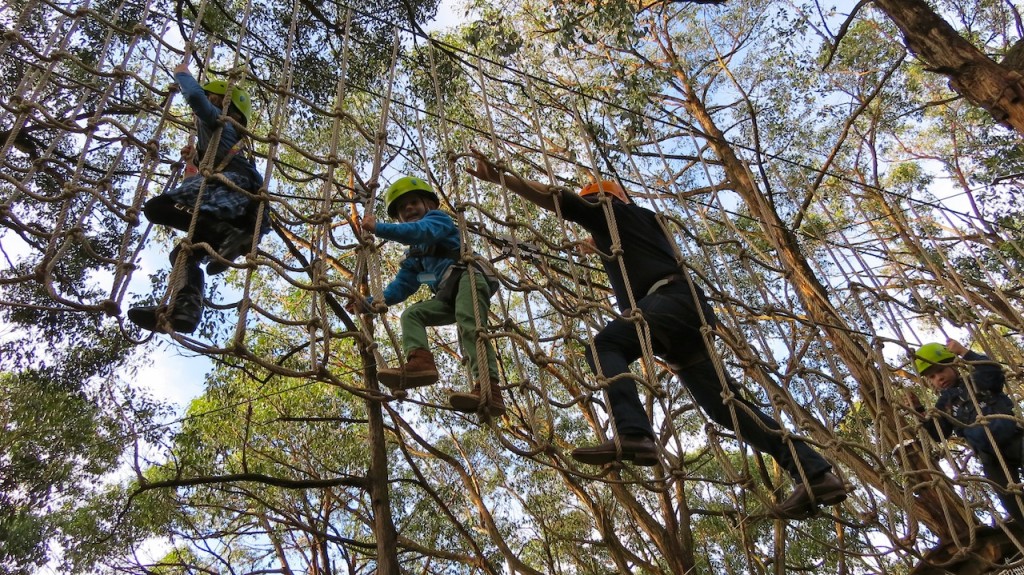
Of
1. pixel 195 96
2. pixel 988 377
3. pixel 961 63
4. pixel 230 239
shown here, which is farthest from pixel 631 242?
pixel 988 377

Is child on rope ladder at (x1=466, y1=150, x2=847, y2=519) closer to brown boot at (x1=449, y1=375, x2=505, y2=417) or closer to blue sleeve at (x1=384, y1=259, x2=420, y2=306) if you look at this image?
brown boot at (x1=449, y1=375, x2=505, y2=417)

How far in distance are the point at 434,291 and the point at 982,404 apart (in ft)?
7.35

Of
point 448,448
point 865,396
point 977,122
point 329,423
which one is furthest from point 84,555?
point 977,122

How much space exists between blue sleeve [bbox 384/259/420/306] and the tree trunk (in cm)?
204

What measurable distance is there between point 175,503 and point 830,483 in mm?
5150

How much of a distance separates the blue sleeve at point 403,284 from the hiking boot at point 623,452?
75cm

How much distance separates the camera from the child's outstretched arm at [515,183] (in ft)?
7.29

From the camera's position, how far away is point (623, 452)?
1.71 meters

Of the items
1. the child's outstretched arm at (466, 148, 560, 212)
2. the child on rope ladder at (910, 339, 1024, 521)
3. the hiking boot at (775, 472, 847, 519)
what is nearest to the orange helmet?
the child's outstretched arm at (466, 148, 560, 212)

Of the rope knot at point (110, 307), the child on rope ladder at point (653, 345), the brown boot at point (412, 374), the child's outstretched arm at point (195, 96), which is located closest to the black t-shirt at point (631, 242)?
the child on rope ladder at point (653, 345)

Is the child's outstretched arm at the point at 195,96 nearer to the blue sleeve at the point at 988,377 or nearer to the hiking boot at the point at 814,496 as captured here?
the hiking boot at the point at 814,496

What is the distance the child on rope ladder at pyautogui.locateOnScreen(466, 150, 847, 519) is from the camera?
180cm

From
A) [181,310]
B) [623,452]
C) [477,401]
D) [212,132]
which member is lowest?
[623,452]

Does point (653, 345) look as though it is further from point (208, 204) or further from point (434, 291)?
point (208, 204)
